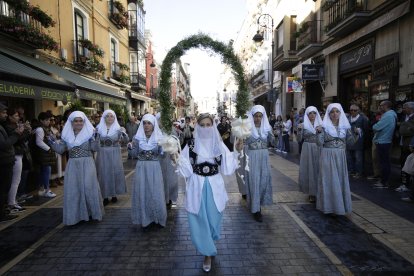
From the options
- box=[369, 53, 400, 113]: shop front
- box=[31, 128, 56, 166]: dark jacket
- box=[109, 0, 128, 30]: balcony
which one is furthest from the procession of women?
box=[109, 0, 128, 30]: balcony

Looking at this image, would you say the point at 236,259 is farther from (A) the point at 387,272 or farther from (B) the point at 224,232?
(A) the point at 387,272

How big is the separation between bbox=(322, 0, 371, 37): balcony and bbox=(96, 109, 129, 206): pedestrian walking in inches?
382

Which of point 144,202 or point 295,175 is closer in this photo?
point 144,202

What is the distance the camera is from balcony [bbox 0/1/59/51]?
924 centimetres

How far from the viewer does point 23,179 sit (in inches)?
265

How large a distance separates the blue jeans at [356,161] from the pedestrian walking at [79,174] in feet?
23.0

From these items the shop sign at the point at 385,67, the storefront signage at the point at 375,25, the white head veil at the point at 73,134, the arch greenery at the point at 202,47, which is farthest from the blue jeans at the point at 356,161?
the white head veil at the point at 73,134

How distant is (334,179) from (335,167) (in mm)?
211

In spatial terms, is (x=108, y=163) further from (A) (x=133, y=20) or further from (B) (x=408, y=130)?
(A) (x=133, y=20)

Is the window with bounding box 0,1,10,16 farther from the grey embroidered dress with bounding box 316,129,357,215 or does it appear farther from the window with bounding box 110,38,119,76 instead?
the window with bounding box 110,38,119,76

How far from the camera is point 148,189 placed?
516cm

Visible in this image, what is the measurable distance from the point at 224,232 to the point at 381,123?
5116 mm

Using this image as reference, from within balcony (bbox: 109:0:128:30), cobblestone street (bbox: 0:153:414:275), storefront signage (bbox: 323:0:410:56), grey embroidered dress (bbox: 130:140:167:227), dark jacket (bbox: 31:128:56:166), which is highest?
balcony (bbox: 109:0:128:30)

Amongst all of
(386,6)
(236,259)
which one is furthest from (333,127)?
(386,6)
